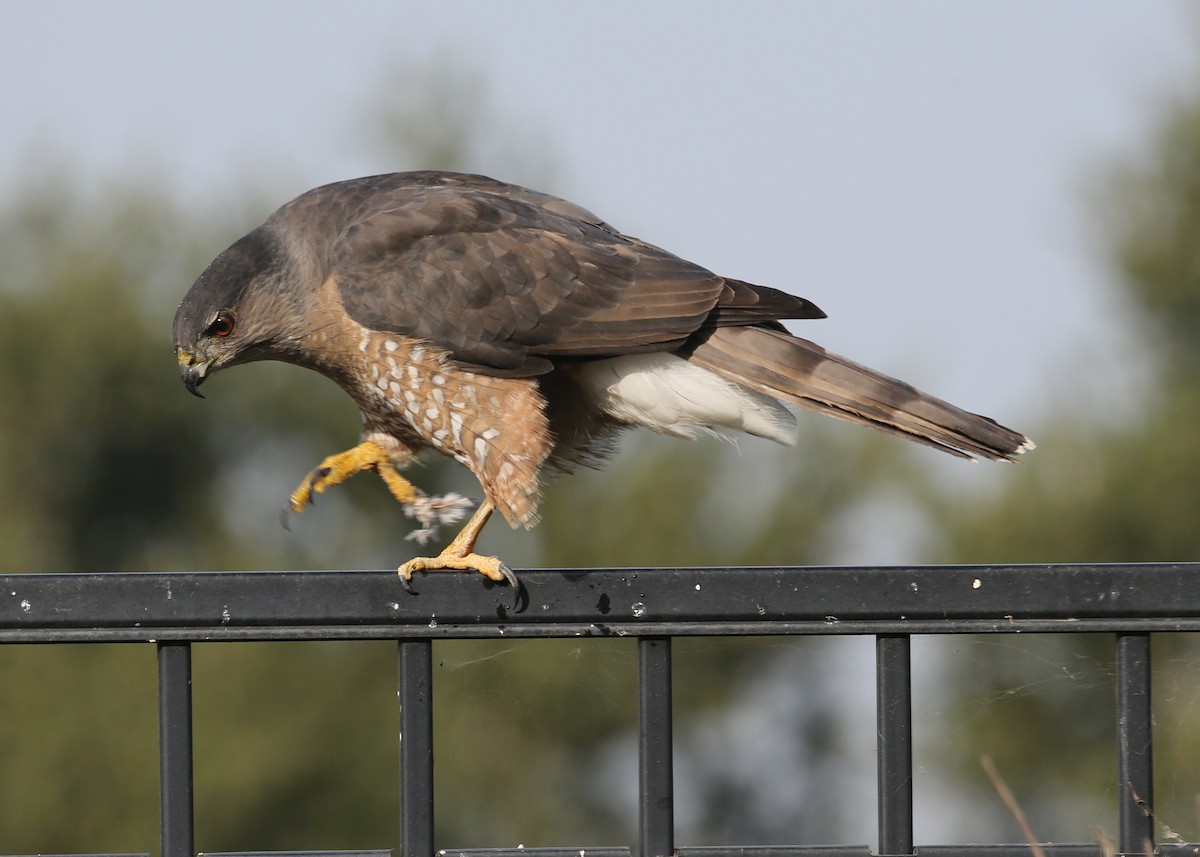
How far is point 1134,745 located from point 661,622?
66 cm

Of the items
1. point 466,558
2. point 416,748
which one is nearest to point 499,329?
point 466,558

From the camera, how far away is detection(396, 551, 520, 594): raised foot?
1.95 meters

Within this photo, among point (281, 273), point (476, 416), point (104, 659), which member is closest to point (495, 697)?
point (476, 416)

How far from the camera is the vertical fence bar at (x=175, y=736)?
6.26ft

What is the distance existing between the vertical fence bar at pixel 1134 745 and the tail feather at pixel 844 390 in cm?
97

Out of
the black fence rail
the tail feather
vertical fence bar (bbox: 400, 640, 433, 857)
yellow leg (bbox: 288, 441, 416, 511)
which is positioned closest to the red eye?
yellow leg (bbox: 288, 441, 416, 511)

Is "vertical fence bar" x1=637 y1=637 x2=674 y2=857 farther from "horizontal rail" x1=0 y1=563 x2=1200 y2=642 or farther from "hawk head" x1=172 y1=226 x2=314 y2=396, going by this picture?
"hawk head" x1=172 y1=226 x2=314 y2=396

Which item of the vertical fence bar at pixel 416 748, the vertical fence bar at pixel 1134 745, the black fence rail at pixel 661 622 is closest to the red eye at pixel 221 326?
the black fence rail at pixel 661 622

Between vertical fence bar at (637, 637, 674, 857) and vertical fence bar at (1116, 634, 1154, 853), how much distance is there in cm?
61

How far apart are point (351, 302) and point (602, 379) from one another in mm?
652

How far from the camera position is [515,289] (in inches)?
137

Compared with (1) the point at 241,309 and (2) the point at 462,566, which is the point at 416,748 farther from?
(1) the point at 241,309

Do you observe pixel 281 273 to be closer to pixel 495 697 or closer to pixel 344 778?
pixel 495 697

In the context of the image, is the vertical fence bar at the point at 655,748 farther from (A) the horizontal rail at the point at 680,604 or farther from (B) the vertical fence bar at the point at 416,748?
(B) the vertical fence bar at the point at 416,748
